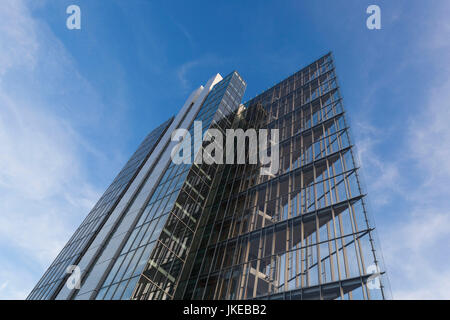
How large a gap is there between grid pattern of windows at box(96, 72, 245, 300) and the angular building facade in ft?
0.32

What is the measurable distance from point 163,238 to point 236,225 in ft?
21.8

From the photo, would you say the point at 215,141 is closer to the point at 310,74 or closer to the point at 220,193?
the point at 220,193

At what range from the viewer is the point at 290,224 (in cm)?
2555

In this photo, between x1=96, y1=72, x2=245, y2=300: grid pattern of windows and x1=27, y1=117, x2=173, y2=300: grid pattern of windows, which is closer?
x1=96, y1=72, x2=245, y2=300: grid pattern of windows

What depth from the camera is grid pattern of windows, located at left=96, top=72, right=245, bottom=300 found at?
76.8ft

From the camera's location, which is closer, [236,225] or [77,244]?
[236,225]

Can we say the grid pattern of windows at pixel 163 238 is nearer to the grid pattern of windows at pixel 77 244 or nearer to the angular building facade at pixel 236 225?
the angular building facade at pixel 236 225

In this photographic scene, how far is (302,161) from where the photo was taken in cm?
3133

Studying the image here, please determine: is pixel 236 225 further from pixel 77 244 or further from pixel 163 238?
pixel 77 244

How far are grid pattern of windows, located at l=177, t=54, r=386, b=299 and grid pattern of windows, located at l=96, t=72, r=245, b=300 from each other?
53.7 inches

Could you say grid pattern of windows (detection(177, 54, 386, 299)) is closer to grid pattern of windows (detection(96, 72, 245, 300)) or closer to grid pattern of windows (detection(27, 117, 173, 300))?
grid pattern of windows (detection(96, 72, 245, 300))

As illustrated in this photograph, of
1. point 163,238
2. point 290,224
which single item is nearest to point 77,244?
point 163,238

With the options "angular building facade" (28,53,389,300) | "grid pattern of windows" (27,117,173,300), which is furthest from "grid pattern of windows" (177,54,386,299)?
"grid pattern of windows" (27,117,173,300)
